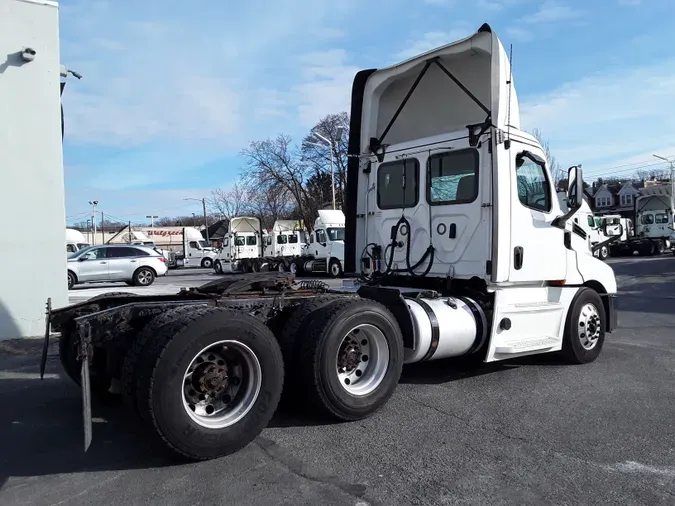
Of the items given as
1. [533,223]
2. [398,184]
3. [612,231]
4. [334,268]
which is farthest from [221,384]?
[334,268]

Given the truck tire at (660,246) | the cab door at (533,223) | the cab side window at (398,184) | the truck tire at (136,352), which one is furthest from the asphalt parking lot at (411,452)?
the truck tire at (660,246)

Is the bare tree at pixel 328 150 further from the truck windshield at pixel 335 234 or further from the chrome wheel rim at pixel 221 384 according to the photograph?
the chrome wheel rim at pixel 221 384

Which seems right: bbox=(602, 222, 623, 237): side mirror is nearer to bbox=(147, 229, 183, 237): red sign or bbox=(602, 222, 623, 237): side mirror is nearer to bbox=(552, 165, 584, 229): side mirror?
bbox=(552, 165, 584, 229): side mirror

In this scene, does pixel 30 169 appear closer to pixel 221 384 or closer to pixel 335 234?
pixel 221 384

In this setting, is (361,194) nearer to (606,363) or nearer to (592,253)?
(592,253)

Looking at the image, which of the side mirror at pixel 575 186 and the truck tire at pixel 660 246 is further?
the truck tire at pixel 660 246

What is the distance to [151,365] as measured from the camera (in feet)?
12.8

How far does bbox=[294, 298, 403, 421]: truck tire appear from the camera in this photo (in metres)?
4.80

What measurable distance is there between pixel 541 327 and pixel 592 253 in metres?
1.79

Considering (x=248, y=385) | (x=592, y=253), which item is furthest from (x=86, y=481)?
(x=592, y=253)

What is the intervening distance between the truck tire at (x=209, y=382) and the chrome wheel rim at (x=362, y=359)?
0.77 meters

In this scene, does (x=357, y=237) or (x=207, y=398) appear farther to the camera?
(x=357, y=237)

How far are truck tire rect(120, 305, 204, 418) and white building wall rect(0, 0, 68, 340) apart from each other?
→ 638 cm

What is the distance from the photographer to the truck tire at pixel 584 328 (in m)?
7.09
